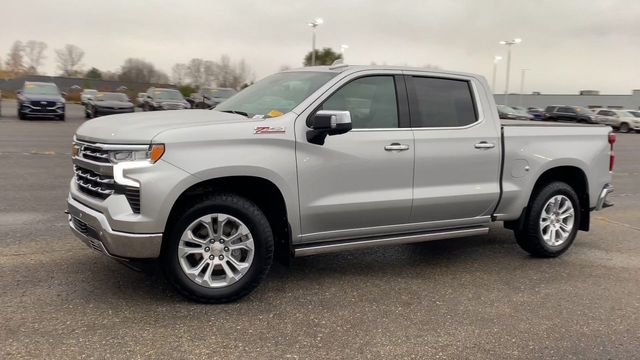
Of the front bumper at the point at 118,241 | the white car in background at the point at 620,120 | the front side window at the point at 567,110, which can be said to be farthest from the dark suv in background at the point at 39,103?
the front side window at the point at 567,110

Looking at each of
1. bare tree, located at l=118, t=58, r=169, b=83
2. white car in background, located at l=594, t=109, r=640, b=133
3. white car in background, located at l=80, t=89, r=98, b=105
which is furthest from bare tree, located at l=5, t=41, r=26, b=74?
white car in background, located at l=594, t=109, r=640, b=133

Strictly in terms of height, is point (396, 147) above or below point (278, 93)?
below

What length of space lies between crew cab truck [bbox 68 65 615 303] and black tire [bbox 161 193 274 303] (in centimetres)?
1

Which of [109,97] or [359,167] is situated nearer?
[359,167]

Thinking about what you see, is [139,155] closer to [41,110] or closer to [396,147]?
[396,147]

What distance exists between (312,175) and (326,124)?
0.45m

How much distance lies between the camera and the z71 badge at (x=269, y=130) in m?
4.28

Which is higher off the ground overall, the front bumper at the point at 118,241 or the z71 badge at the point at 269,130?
the z71 badge at the point at 269,130

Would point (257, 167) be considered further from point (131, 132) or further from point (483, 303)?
point (483, 303)

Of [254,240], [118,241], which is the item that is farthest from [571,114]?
[118,241]

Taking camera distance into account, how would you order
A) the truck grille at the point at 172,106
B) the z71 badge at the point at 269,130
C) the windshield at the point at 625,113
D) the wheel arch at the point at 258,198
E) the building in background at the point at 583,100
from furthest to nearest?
the building in background at the point at 583,100, the windshield at the point at 625,113, the truck grille at the point at 172,106, the z71 badge at the point at 269,130, the wheel arch at the point at 258,198

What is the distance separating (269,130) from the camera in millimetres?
4309

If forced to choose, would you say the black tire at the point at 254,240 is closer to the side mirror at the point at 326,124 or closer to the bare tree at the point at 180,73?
the side mirror at the point at 326,124

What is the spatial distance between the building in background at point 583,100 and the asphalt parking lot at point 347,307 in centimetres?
6715
